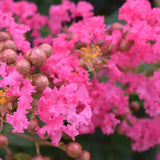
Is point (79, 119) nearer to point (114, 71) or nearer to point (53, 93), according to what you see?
point (53, 93)

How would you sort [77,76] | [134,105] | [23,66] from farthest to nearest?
1. [134,105]
2. [77,76]
3. [23,66]

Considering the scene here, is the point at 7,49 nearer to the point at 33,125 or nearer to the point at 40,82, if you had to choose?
the point at 40,82

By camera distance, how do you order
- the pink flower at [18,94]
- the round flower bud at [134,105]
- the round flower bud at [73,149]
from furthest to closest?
the round flower bud at [134,105], the round flower bud at [73,149], the pink flower at [18,94]

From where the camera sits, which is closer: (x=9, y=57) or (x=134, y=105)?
(x=9, y=57)

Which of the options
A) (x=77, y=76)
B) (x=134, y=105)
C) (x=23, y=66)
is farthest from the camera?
(x=134, y=105)

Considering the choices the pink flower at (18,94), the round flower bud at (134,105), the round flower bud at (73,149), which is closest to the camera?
the pink flower at (18,94)

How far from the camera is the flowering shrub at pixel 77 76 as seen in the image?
1.03 meters

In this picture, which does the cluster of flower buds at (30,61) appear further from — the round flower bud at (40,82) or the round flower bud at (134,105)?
the round flower bud at (134,105)

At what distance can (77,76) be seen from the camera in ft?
3.77

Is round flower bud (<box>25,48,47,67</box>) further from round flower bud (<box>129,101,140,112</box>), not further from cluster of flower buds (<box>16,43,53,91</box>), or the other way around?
round flower bud (<box>129,101,140,112</box>)

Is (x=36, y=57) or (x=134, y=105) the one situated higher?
(x=36, y=57)

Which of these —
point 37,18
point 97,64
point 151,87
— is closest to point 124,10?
point 97,64

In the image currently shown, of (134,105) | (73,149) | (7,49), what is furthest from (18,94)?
(134,105)

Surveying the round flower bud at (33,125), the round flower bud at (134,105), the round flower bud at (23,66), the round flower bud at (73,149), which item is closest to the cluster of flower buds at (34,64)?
the round flower bud at (23,66)
